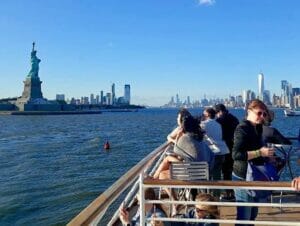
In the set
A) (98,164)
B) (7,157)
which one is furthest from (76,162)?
(7,157)

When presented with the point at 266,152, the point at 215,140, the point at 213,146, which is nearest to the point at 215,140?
the point at 215,140

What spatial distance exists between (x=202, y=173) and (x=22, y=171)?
17748mm

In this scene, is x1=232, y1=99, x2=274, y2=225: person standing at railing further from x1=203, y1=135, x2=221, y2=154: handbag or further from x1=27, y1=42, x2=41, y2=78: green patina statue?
x1=27, y1=42, x2=41, y2=78: green patina statue

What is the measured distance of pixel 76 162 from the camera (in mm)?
24000

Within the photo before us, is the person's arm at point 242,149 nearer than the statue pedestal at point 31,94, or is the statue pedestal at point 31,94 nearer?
the person's arm at point 242,149

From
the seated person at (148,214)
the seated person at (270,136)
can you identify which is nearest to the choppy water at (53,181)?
the seated person at (148,214)

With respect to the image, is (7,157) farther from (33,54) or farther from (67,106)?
(67,106)

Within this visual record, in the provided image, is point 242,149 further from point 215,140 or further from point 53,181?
point 53,181

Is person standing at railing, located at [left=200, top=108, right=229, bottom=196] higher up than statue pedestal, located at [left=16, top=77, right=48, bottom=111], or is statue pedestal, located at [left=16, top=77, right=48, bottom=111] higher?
statue pedestal, located at [left=16, top=77, right=48, bottom=111]

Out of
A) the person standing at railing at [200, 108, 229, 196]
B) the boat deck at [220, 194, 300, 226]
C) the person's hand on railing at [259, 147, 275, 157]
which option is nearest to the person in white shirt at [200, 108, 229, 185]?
the person standing at railing at [200, 108, 229, 196]

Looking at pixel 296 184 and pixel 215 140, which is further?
pixel 215 140

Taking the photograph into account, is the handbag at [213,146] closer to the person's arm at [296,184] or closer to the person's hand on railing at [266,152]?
the person's hand on railing at [266,152]

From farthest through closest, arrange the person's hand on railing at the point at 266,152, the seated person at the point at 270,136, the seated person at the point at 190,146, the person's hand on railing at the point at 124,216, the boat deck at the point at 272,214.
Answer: the boat deck at the point at 272,214
the seated person at the point at 190,146
the seated person at the point at 270,136
the person's hand on railing at the point at 266,152
the person's hand on railing at the point at 124,216

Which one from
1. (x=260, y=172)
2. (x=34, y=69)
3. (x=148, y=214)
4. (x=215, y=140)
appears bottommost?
(x=148, y=214)
